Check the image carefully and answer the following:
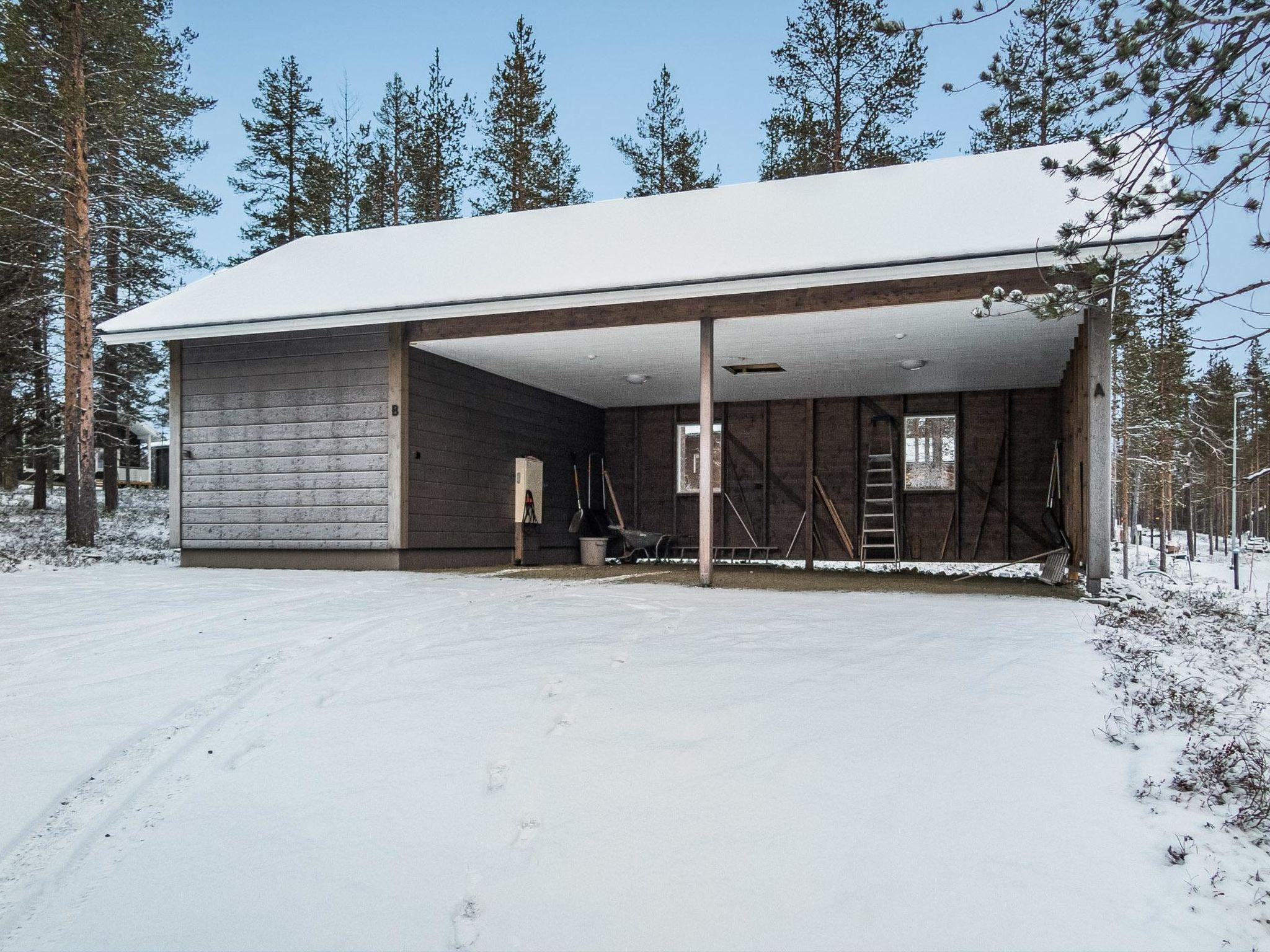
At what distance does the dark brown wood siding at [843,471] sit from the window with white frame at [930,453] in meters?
0.14

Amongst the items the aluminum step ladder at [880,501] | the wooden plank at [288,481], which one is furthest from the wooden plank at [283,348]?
the aluminum step ladder at [880,501]

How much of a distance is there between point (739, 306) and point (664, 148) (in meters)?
14.5

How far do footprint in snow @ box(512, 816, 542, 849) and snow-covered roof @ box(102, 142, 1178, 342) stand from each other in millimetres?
5176

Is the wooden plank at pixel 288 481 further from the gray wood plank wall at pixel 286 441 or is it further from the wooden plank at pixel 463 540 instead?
the wooden plank at pixel 463 540

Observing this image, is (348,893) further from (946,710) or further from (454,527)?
(454,527)

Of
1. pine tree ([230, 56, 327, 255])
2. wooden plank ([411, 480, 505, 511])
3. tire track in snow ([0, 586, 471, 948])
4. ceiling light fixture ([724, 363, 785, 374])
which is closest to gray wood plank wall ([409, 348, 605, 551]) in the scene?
wooden plank ([411, 480, 505, 511])

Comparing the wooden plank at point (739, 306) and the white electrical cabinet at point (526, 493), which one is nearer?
the wooden plank at point (739, 306)

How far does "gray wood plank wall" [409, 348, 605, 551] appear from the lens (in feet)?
31.1

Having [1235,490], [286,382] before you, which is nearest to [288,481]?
[286,382]

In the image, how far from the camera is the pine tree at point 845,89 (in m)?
16.5

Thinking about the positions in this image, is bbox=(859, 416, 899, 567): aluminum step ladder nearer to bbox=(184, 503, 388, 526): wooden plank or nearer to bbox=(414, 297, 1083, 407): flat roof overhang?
bbox=(414, 297, 1083, 407): flat roof overhang

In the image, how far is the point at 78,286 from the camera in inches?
460

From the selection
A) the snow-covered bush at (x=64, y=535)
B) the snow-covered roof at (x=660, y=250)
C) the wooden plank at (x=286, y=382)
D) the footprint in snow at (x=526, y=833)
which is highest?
the snow-covered roof at (x=660, y=250)

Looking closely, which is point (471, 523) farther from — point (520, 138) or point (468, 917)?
Answer: point (520, 138)
